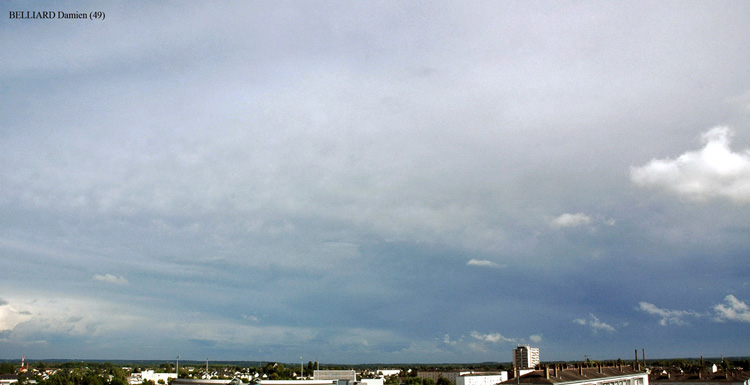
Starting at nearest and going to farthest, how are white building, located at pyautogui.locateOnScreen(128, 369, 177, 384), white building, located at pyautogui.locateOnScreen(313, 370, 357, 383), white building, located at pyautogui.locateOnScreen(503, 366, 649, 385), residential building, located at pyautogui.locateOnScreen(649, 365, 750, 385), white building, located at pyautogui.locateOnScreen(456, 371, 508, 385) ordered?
1. white building, located at pyautogui.locateOnScreen(313, 370, 357, 383)
2. white building, located at pyautogui.locateOnScreen(503, 366, 649, 385)
3. residential building, located at pyautogui.locateOnScreen(649, 365, 750, 385)
4. white building, located at pyautogui.locateOnScreen(456, 371, 508, 385)
5. white building, located at pyautogui.locateOnScreen(128, 369, 177, 384)

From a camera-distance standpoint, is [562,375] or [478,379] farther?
[478,379]

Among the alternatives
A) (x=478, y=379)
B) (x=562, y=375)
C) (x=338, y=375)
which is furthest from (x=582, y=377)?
(x=478, y=379)

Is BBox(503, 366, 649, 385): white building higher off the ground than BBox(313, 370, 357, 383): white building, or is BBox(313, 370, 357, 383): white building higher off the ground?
BBox(313, 370, 357, 383): white building

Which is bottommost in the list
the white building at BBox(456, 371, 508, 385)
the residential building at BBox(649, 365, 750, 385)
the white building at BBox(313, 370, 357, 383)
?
the white building at BBox(456, 371, 508, 385)

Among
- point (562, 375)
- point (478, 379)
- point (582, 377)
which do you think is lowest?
point (478, 379)

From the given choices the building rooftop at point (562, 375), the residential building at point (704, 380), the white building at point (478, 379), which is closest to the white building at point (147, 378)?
the white building at point (478, 379)

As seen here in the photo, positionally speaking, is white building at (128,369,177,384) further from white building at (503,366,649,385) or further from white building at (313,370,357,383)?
white building at (503,366,649,385)

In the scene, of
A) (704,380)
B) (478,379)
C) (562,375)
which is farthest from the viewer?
(478,379)

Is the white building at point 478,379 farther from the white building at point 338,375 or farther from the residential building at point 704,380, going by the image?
the white building at point 338,375

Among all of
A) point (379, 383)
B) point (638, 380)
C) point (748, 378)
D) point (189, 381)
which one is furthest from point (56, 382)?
point (748, 378)

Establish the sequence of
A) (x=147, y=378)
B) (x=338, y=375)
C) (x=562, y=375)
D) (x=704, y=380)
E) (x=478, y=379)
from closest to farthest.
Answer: (x=338, y=375), (x=562, y=375), (x=704, y=380), (x=478, y=379), (x=147, y=378)

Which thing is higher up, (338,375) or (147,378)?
(338,375)

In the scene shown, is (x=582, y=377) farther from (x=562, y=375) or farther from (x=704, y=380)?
(x=704, y=380)

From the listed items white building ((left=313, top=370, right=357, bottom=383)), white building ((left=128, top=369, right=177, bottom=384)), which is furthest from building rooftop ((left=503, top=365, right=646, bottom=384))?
white building ((left=128, top=369, right=177, bottom=384))
